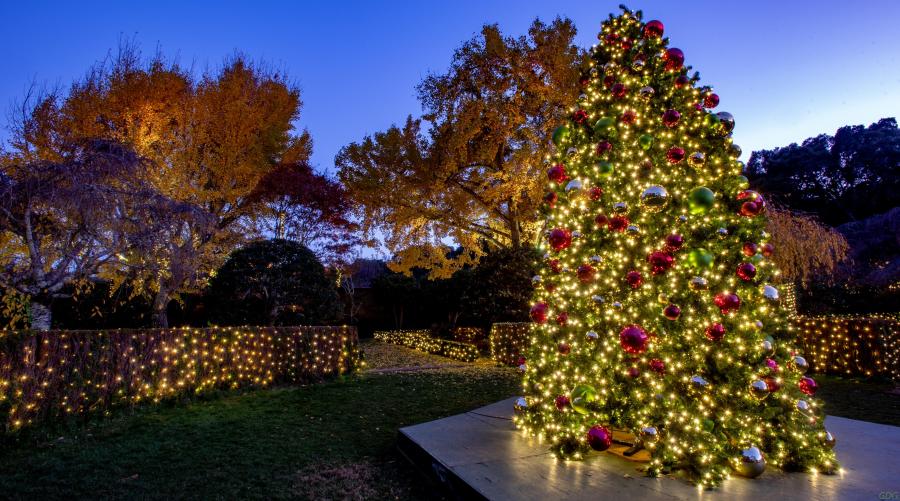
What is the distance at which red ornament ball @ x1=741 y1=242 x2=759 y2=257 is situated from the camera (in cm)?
334

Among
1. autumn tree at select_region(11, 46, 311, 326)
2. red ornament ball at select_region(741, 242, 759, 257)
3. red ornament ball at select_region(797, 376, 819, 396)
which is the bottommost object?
red ornament ball at select_region(797, 376, 819, 396)

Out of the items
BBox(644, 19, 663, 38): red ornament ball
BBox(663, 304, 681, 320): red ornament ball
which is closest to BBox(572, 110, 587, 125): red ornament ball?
BBox(644, 19, 663, 38): red ornament ball

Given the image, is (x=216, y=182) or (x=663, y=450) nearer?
(x=663, y=450)

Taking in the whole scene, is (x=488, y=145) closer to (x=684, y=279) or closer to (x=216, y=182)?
(x=216, y=182)

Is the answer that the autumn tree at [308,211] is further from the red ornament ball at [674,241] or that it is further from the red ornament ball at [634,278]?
the red ornament ball at [674,241]

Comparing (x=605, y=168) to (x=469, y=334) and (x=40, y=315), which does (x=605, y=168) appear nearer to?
(x=40, y=315)

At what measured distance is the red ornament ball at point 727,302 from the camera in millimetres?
3115

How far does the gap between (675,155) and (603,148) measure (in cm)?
59

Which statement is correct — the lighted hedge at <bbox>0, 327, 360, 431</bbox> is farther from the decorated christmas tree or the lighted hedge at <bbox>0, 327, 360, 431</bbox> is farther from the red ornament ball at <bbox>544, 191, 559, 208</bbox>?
the red ornament ball at <bbox>544, 191, 559, 208</bbox>

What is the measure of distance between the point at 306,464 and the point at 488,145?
1267 cm

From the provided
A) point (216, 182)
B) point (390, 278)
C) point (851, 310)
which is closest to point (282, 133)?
point (216, 182)

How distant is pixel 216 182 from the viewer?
1512cm

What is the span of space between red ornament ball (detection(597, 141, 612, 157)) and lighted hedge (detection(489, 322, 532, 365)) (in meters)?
6.74

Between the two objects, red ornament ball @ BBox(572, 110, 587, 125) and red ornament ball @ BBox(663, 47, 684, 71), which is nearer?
red ornament ball @ BBox(663, 47, 684, 71)
